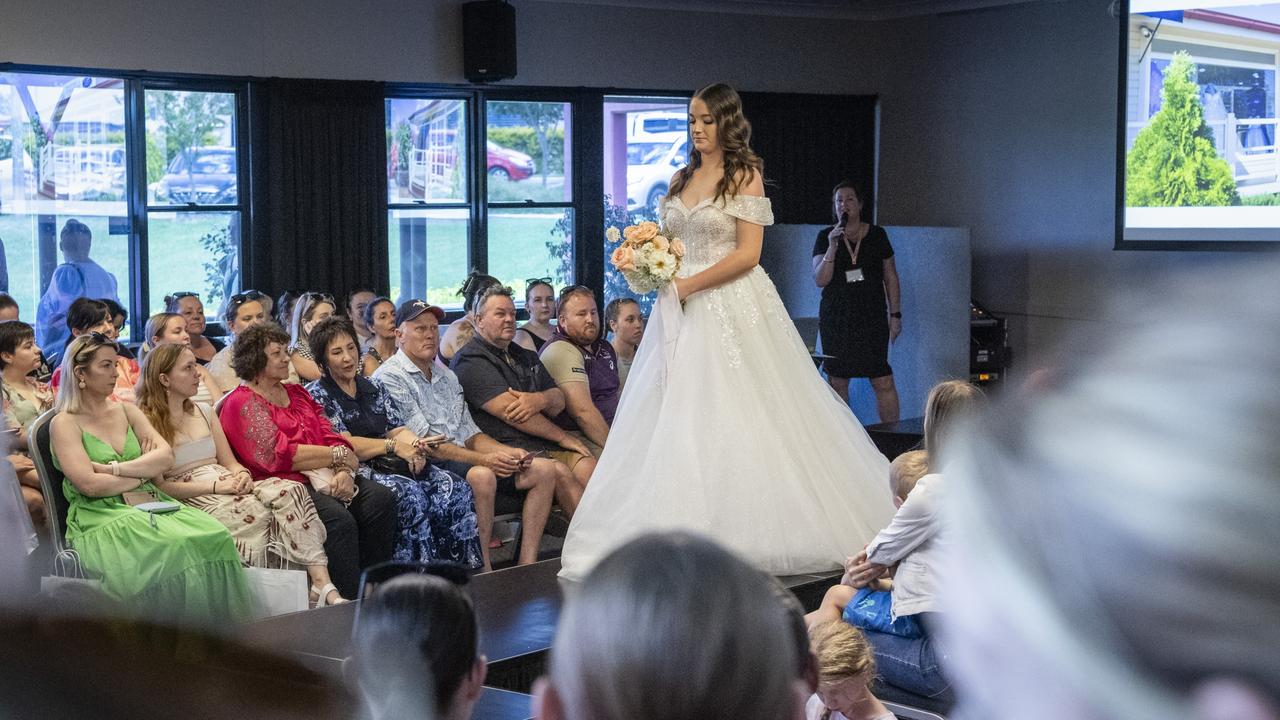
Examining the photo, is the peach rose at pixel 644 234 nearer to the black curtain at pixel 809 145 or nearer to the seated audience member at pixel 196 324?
the seated audience member at pixel 196 324

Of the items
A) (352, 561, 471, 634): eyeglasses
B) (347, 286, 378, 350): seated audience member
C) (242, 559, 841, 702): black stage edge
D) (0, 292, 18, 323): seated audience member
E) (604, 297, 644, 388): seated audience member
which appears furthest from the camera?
(347, 286, 378, 350): seated audience member

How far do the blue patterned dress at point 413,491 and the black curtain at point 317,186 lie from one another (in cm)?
307

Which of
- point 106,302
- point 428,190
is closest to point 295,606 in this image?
point 106,302

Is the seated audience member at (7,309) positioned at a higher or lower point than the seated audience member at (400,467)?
higher

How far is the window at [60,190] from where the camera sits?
707cm

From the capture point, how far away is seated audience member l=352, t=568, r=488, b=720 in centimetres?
108

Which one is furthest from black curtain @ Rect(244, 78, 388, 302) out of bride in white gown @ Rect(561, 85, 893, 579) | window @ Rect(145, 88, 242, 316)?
bride in white gown @ Rect(561, 85, 893, 579)

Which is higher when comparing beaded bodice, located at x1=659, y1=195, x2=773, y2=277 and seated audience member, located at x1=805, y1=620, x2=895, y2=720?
beaded bodice, located at x1=659, y1=195, x2=773, y2=277

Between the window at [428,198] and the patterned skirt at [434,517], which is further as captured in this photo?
the window at [428,198]

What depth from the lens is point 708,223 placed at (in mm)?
4129

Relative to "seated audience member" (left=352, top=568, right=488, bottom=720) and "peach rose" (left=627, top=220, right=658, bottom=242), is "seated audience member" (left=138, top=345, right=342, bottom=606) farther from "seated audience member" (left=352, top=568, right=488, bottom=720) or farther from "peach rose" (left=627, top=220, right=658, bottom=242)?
"seated audience member" (left=352, top=568, right=488, bottom=720)

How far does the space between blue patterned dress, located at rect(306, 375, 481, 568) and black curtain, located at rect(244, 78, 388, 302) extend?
10.1 ft

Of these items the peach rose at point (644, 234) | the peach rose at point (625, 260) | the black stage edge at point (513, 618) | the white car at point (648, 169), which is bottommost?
the black stage edge at point (513, 618)

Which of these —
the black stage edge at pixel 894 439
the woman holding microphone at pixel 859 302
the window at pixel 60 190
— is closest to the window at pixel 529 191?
the woman holding microphone at pixel 859 302
